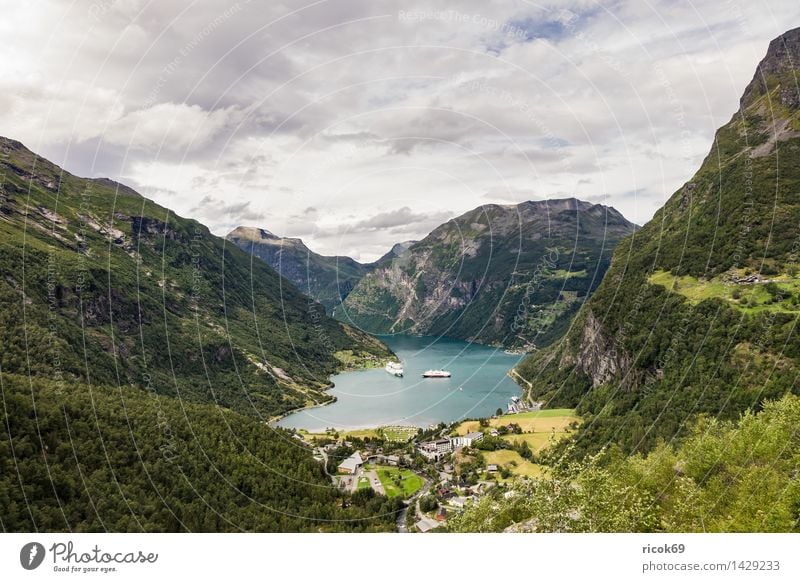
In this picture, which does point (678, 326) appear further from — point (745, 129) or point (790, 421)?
point (745, 129)

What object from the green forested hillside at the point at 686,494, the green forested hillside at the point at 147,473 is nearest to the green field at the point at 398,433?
the green forested hillside at the point at 147,473

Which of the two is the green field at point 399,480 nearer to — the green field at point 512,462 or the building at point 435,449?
the building at point 435,449

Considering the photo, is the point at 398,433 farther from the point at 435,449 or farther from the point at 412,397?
the point at 412,397

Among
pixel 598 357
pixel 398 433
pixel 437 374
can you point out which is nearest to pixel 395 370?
pixel 437 374

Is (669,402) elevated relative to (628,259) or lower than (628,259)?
lower

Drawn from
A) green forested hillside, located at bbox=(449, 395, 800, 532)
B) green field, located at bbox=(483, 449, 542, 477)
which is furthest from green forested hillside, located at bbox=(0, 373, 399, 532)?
green forested hillside, located at bbox=(449, 395, 800, 532)
